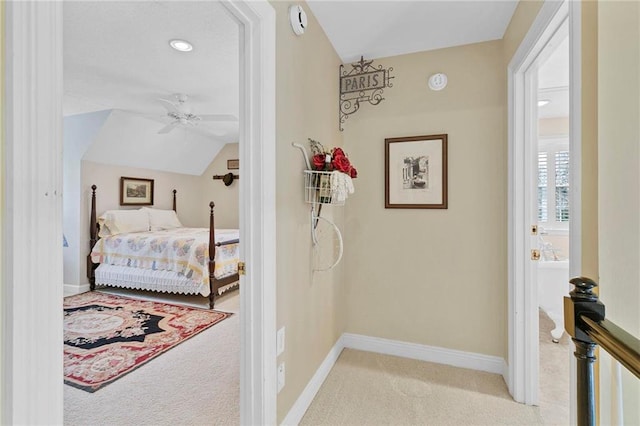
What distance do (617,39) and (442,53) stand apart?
1.51m

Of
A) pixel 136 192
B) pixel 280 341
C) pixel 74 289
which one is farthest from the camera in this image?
pixel 136 192

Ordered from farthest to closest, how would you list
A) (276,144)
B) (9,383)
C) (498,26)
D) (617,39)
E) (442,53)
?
1. (442,53)
2. (498,26)
3. (276,144)
4. (617,39)
5. (9,383)

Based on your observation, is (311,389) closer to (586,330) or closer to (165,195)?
(586,330)

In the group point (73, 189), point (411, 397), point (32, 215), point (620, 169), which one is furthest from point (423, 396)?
point (73, 189)

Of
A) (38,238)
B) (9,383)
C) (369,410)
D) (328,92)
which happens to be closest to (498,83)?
(328,92)

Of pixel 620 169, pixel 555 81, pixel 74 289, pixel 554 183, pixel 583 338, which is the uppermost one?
pixel 555 81

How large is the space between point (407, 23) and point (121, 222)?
14.8 feet

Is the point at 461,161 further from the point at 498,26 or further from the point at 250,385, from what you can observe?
the point at 250,385

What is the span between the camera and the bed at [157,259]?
3.68m

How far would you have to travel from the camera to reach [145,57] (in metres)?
2.67

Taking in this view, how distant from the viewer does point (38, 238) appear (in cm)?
57

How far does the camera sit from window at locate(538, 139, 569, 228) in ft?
12.9

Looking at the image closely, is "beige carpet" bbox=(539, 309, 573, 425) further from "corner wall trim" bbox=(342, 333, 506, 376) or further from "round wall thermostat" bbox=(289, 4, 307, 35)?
"round wall thermostat" bbox=(289, 4, 307, 35)

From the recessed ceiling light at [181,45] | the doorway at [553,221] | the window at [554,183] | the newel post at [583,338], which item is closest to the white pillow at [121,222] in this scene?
the recessed ceiling light at [181,45]
